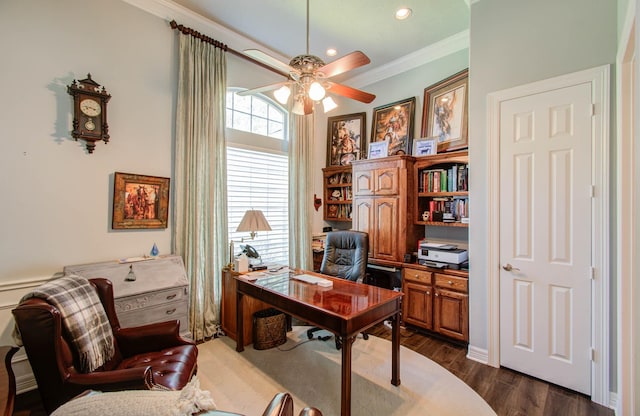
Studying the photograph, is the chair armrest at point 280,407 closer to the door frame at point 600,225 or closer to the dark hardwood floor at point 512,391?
the dark hardwood floor at point 512,391

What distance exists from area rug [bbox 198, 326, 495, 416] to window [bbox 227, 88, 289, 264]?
138 cm

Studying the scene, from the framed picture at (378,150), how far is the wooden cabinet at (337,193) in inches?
18.2

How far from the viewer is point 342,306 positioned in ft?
6.86

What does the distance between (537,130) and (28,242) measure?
4383 millimetres

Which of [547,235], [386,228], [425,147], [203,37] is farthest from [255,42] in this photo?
[547,235]

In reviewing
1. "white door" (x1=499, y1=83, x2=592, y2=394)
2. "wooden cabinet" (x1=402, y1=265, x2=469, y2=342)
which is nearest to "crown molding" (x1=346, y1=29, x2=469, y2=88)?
"white door" (x1=499, y1=83, x2=592, y2=394)

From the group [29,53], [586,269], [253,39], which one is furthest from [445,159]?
[29,53]

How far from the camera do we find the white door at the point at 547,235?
229 cm

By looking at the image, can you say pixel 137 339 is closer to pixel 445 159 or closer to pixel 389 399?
pixel 389 399

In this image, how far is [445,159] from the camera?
11.2ft

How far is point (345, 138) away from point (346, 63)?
2615mm

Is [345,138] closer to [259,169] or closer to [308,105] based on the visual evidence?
[259,169]

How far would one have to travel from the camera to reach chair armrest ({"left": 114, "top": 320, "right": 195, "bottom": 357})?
2.06m

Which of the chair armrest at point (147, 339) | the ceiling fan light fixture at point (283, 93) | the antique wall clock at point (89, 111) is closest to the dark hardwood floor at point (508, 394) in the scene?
the chair armrest at point (147, 339)
